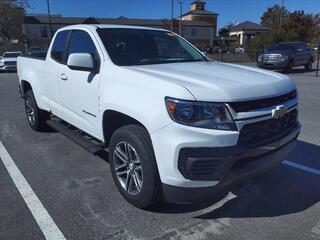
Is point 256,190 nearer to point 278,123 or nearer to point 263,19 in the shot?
point 278,123

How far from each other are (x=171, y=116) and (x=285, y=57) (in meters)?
19.0

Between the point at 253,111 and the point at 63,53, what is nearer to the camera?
the point at 253,111

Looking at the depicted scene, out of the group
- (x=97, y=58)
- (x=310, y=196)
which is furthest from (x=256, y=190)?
(x=97, y=58)

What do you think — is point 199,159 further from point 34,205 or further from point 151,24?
point 151,24

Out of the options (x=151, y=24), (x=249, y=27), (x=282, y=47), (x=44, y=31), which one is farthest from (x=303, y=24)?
(x=282, y=47)

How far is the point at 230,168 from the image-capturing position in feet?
9.85

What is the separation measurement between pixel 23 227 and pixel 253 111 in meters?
2.42

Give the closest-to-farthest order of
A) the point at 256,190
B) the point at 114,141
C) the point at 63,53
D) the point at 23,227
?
1. the point at 23,227
2. the point at 114,141
3. the point at 256,190
4. the point at 63,53

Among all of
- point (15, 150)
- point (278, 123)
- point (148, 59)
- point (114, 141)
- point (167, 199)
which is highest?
point (148, 59)

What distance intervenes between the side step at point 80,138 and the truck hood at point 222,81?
3.75ft

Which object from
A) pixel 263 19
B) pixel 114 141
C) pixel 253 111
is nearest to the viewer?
pixel 253 111

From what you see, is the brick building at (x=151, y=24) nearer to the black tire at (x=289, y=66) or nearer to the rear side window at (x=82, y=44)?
the black tire at (x=289, y=66)

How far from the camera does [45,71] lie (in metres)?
5.63

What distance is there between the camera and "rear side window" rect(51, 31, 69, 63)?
17.1 ft
